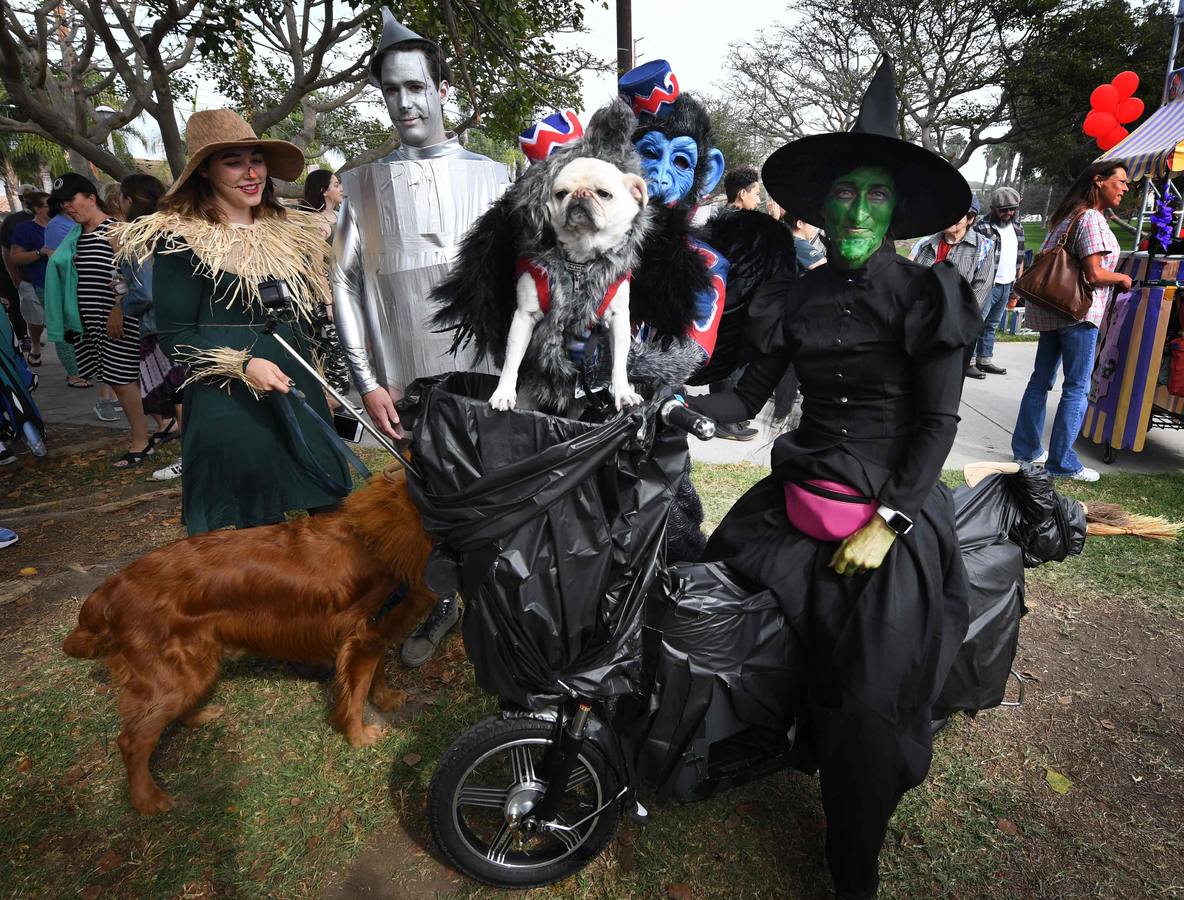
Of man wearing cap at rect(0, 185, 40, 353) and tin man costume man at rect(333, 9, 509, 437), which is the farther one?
man wearing cap at rect(0, 185, 40, 353)

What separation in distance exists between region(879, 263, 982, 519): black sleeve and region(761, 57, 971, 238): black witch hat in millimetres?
236

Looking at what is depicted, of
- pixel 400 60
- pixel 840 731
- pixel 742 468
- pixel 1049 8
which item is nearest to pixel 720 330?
pixel 840 731

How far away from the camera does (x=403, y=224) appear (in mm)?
2432

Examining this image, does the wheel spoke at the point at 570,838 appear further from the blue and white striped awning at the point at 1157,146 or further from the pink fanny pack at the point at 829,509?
the blue and white striped awning at the point at 1157,146

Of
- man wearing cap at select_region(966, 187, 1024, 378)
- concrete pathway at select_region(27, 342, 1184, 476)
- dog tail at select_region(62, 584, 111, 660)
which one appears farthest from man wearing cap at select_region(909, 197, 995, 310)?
dog tail at select_region(62, 584, 111, 660)

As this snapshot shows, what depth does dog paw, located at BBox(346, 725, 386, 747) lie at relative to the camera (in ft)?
8.61

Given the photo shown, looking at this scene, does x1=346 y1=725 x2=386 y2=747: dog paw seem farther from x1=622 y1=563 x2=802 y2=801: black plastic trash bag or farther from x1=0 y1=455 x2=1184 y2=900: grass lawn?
x1=622 y1=563 x2=802 y2=801: black plastic trash bag

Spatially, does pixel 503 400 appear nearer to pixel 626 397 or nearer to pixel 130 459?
pixel 626 397

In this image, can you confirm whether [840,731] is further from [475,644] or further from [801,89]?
[801,89]

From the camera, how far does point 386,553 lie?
2.29 m

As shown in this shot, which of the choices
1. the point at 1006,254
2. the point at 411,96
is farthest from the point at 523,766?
the point at 1006,254

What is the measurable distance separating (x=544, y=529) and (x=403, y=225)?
1435mm

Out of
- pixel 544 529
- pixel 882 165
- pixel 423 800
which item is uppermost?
pixel 882 165

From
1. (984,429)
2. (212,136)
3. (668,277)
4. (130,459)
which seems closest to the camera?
(668,277)
